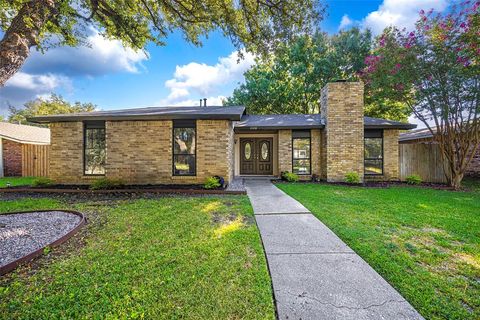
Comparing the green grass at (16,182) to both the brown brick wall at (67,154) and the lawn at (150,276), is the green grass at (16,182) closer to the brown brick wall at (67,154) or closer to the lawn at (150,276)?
the brown brick wall at (67,154)

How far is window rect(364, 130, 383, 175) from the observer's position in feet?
35.3

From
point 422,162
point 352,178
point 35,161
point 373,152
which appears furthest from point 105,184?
point 422,162

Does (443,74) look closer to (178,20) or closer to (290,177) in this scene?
(290,177)

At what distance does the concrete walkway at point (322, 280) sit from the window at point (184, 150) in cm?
512

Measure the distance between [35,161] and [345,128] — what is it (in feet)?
58.4

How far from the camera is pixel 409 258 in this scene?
10.1ft

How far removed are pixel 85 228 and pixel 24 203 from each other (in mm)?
3604

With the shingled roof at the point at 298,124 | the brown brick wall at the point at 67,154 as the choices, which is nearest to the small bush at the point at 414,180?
the shingled roof at the point at 298,124

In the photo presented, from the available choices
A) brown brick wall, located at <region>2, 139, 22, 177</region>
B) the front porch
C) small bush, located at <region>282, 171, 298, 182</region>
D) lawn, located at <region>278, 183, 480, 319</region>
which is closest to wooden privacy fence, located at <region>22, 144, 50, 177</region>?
brown brick wall, located at <region>2, 139, 22, 177</region>

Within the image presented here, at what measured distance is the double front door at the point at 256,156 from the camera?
12.2 m

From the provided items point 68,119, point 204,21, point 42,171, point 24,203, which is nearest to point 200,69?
point 204,21

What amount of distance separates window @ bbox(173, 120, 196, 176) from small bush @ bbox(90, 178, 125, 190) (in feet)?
6.90

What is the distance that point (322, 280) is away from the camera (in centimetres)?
253

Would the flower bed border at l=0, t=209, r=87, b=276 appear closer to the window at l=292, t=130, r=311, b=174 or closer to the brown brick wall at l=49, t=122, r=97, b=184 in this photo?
the brown brick wall at l=49, t=122, r=97, b=184
